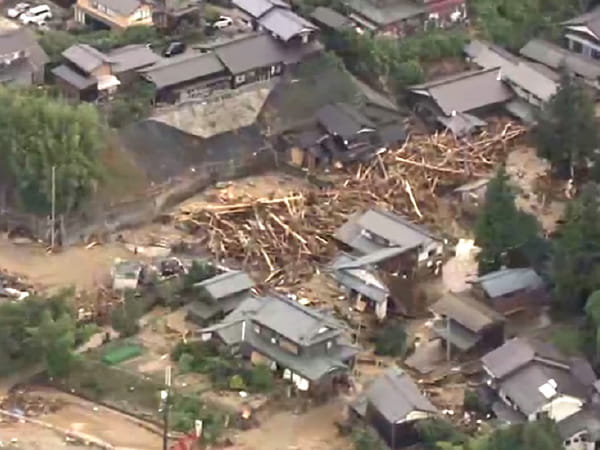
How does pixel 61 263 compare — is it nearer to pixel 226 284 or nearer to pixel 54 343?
pixel 226 284

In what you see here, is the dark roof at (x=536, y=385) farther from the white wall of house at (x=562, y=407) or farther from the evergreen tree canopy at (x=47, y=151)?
the evergreen tree canopy at (x=47, y=151)

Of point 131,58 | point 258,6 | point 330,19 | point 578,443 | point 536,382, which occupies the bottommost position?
point 578,443

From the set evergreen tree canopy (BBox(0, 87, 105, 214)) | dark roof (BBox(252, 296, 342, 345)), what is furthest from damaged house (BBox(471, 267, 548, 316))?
evergreen tree canopy (BBox(0, 87, 105, 214))

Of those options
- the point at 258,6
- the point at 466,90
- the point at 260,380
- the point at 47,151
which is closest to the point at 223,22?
the point at 258,6

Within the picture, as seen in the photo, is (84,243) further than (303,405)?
Yes

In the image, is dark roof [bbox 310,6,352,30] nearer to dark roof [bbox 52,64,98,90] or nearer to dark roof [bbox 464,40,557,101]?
dark roof [bbox 464,40,557,101]

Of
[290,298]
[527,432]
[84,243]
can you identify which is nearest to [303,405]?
[290,298]

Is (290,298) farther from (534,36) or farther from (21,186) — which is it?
(534,36)
